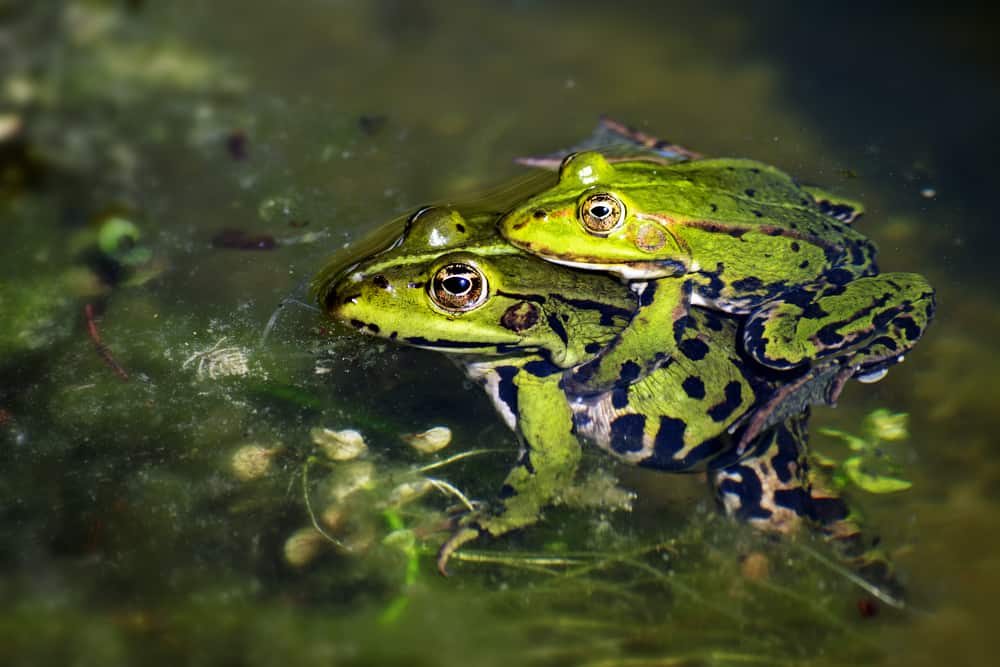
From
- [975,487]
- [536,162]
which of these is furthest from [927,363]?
[536,162]

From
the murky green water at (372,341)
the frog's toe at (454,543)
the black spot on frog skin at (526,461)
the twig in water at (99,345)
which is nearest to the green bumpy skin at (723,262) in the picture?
the black spot on frog skin at (526,461)

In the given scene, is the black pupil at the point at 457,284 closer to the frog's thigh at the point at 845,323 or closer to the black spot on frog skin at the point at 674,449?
the black spot on frog skin at the point at 674,449

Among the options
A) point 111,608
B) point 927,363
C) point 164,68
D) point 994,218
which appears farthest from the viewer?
point 164,68

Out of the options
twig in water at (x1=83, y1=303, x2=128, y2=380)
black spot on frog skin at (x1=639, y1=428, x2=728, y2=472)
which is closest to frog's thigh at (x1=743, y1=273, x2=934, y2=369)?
black spot on frog skin at (x1=639, y1=428, x2=728, y2=472)

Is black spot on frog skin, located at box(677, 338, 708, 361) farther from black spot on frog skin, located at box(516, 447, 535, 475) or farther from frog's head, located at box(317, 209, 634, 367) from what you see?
black spot on frog skin, located at box(516, 447, 535, 475)

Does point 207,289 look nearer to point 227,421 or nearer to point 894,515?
point 227,421

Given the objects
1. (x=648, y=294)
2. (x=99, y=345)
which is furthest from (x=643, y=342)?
(x=99, y=345)
